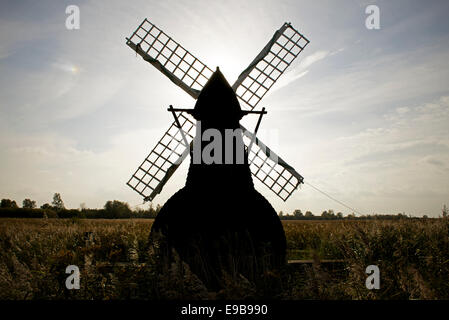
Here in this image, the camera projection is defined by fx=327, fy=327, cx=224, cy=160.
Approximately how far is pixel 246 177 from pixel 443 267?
3.95 meters

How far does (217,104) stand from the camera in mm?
6988

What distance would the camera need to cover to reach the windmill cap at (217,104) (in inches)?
272

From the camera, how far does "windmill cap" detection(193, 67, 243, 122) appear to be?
692 cm

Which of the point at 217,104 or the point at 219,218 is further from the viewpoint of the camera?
the point at 217,104

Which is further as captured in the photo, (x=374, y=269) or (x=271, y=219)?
(x=271, y=219)

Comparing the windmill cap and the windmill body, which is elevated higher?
the windmill cap

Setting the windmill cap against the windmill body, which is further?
the windmill cap

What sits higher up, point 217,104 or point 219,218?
point 217,104

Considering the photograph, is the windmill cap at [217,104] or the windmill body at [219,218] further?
the windmill cap at [217,104]

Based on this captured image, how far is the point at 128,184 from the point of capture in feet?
30.3

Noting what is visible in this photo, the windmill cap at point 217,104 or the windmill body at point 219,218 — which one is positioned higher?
the windmill cap at point 217,104
